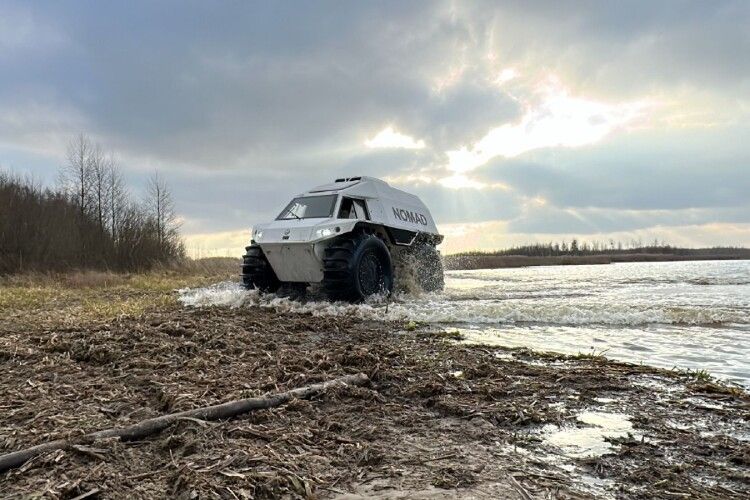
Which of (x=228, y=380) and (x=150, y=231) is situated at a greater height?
(x=150, y=231)

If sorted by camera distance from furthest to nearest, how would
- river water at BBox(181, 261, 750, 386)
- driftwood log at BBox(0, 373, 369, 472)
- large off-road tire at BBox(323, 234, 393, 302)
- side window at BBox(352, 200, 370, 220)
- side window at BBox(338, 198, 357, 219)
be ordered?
side window at BBox(352, 200, 370, 220), side window at BBox(338, 198, 357, 219), large off-road tire at BBox(323, 234, 393, 302), river water at BBox(181, 261, 750, 386), driftwood log at BBox(0, 373, 369, 472)

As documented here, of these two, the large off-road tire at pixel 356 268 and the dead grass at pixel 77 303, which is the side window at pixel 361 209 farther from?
the dead grass at pixel 77 303

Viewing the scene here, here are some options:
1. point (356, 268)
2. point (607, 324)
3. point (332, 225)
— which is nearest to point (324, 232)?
point (332, 225)

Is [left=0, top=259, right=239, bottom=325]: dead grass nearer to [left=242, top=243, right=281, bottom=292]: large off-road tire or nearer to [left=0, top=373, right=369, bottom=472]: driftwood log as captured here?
[left=242, top=243, right=281, bottom=292]: large off-road tire

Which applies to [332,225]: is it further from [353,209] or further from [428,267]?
[428,267]

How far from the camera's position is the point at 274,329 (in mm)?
7629

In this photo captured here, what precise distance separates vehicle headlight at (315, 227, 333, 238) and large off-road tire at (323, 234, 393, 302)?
0.91 ft

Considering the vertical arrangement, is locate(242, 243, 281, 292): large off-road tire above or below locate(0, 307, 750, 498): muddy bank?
above

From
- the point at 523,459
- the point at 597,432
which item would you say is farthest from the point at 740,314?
the point at 523,459

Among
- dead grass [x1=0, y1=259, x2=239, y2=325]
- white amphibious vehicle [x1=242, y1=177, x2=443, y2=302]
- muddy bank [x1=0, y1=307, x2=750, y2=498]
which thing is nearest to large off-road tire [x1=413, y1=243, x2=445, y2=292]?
white amphibious vehicle [x1=242, y1=177, x2=443, y2=302]

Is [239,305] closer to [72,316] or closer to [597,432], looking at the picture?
[72,316]

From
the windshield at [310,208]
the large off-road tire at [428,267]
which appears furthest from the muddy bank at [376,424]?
the large off-road tire at [428,267]

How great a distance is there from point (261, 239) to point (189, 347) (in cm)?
575

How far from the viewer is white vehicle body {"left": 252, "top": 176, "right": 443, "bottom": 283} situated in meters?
10.9
